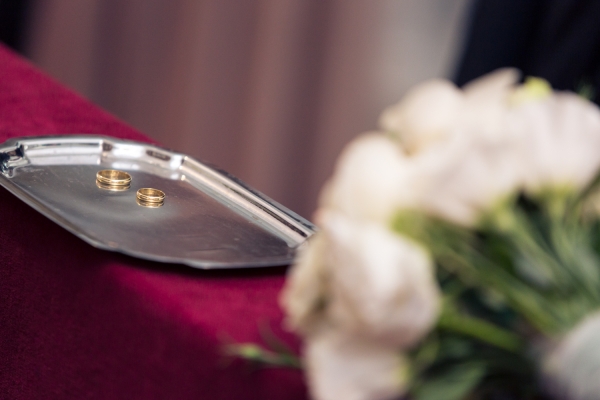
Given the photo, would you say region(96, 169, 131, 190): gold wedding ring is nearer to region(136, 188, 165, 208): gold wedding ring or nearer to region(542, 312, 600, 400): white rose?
region(136, 188, 165, 208): gold wedding ring

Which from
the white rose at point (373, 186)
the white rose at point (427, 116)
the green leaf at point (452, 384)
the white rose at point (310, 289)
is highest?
the white rose at point (427, 116)

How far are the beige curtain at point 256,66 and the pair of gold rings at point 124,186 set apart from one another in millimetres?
1087

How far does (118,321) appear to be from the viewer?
404mm

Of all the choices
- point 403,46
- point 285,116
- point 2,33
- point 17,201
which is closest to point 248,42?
point 285,116

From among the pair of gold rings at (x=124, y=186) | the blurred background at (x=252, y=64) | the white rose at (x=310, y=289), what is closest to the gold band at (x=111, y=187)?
the pair of gold rings at (x=124, y=186)

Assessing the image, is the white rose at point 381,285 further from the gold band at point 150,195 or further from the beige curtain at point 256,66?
the beige curtain at point 256,66

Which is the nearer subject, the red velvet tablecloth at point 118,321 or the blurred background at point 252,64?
the red velvet tablecloth at point 118,321

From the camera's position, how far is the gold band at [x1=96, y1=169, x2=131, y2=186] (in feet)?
1.79

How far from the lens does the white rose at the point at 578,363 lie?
A: 0.81ft

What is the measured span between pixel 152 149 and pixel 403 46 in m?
1.16

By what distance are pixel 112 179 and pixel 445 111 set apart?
13.3 inches

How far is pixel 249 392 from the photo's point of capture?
1.13 ft

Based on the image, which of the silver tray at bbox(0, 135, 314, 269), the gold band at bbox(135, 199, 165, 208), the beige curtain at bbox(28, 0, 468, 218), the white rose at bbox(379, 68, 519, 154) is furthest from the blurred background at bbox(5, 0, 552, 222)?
the white rose at bbox(379, 68, 519, 154)

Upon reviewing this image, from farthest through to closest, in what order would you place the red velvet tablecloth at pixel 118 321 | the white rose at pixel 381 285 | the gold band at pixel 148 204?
the gold band at pixel 148 204, the red velvet tablecloth at pixel 118 321, the white rose at pixel 381 285
